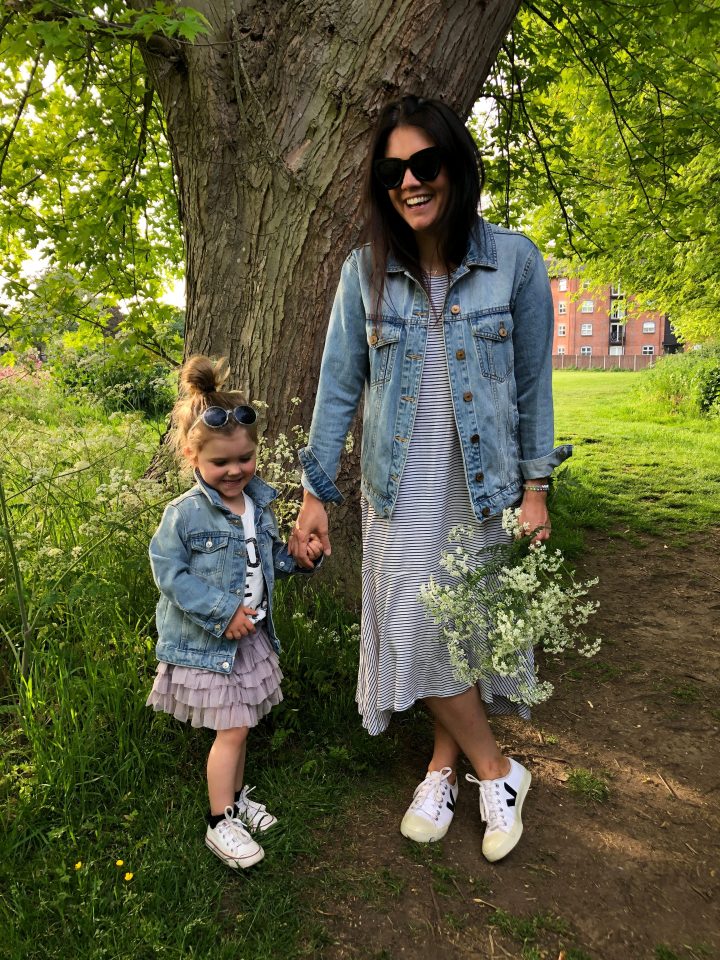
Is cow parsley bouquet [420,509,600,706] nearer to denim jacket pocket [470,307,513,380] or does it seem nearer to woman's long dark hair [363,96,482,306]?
denim jacket pocket [470,307,513,380]

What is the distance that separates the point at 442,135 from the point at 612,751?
2.45 m

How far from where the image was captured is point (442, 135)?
2.04m

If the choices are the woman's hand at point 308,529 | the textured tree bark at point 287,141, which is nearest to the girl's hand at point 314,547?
the woman's hand at point 308,529

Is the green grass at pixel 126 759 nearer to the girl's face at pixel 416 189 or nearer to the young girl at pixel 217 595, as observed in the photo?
the young girl at pixel 217 595

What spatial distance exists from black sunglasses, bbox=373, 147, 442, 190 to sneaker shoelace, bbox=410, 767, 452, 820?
6.46 feet

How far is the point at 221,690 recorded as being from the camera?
2238 mm

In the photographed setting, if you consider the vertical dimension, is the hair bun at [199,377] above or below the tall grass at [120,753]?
above

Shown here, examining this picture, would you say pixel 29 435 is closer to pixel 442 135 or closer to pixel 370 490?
pixel 370 490

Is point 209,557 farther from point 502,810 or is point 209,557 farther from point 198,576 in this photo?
point 502,810

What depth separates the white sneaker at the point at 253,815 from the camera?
91.2 inches

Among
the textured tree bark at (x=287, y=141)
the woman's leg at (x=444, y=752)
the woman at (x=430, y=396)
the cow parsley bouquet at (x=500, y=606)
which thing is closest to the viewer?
the cow parsley bouquet at (x=500, y=606)

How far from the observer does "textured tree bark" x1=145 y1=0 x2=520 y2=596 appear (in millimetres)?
3115

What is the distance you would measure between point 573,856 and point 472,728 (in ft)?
1.70

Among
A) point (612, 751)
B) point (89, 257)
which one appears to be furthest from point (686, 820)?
point (89, 257)
